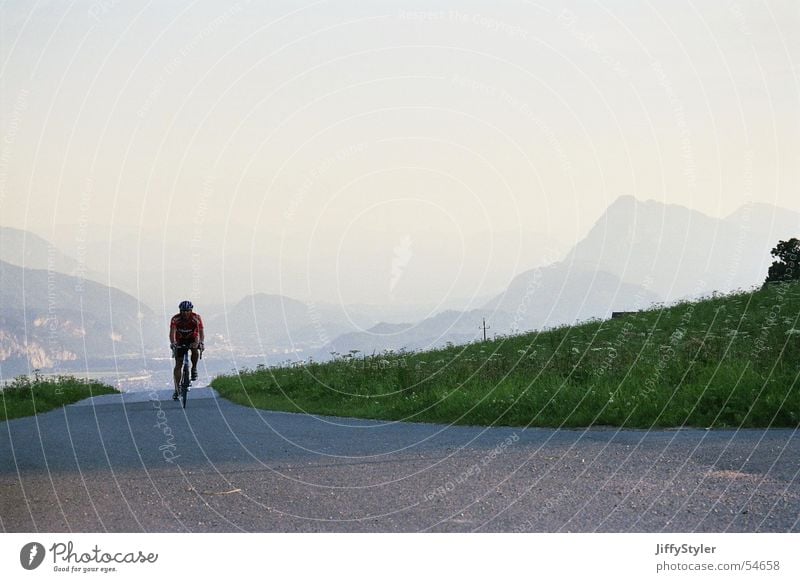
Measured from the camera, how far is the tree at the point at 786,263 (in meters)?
45.5

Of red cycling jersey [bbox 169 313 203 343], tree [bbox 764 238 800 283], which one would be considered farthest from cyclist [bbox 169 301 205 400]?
tree [bbox 764 238 800 283]

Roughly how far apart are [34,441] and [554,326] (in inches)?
1041

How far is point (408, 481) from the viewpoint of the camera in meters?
10.0

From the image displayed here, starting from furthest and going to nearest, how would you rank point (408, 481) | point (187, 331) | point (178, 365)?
point (178, 365) < point (187, 331) < point (408, 481)

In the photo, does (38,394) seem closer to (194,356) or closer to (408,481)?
(194,356)

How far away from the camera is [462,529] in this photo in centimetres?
775

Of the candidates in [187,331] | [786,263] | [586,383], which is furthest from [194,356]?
[786,263]

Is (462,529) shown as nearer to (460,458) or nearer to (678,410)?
(460,458)

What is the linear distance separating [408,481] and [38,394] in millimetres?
19874

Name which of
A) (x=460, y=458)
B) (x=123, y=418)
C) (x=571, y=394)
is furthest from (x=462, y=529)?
(x=123, y=418)

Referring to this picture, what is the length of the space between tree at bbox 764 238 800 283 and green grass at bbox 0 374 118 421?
104 feet
